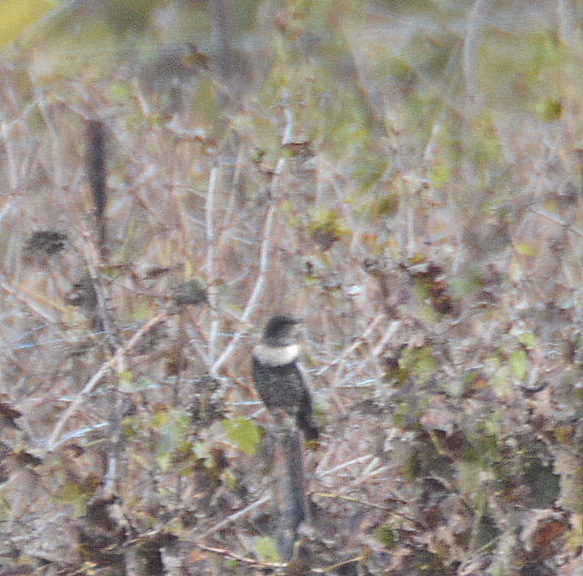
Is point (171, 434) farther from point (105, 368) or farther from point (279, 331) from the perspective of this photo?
point (279, 331)

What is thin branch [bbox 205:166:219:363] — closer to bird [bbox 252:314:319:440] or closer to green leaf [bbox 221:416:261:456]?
bird [bbox 252:314:319:440]

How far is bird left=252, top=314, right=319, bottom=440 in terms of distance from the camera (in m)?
3.07

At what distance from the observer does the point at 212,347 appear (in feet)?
10.1

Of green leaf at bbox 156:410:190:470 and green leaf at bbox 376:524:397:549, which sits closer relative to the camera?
green leaf at bbox 156:410:190:470

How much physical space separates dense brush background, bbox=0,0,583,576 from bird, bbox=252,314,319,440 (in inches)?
2.4

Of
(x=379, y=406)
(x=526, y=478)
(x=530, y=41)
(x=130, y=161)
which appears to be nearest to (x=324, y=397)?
(x=379, y=406)

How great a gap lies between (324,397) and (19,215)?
1.32 meters

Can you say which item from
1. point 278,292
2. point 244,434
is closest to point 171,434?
point 244,434

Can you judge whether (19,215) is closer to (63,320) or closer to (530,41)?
(63,320)

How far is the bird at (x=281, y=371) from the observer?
3.07m

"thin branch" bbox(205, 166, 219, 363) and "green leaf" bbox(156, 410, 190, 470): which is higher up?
"thin branch" bbox(205, 166, 219, 363)

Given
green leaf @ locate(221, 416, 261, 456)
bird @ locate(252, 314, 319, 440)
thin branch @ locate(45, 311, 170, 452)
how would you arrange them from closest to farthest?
1. green leaf @ locate(221, 416, 261, 456)
2. thin branch @ locate(45, 311, 170, 452)
3. bird @ locate(252, 314, 319, 440)

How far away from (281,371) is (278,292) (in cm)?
34

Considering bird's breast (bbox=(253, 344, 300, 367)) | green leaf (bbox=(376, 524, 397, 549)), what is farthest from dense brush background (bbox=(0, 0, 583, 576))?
bird's breast (bbox=(253, 344, 300, 367))
